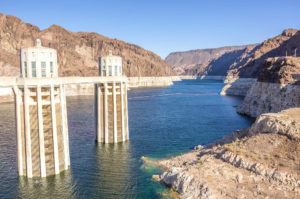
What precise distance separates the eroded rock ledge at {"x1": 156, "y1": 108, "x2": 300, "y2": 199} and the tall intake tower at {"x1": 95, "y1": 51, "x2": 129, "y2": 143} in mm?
14902

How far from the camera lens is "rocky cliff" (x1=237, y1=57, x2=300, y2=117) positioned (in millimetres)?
49906

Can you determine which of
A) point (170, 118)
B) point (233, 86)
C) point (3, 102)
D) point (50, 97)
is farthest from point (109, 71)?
point (233, 86)

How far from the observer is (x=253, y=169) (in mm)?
20953

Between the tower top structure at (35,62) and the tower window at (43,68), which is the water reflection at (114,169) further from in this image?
the tower top structure at (35,62)

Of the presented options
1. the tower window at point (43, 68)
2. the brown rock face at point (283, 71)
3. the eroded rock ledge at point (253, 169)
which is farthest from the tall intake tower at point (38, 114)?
the brown rock face at point (283, 71)

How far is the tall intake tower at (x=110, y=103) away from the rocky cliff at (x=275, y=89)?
101 ft

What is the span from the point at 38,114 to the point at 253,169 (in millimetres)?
19599

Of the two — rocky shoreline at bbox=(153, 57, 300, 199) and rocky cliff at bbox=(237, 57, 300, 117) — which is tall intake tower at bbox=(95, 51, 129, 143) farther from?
rocky cliff at bbox=(237, 57, 300, 117)

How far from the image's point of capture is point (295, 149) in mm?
21469

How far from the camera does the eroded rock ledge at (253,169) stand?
63.1 feet

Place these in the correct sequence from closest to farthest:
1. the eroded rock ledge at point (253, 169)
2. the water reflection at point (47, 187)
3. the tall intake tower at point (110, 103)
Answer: the eroded rock ledge at point (253, 169)
the water reflection at point (47, 187)
the tall intake tower at point (110, 103)

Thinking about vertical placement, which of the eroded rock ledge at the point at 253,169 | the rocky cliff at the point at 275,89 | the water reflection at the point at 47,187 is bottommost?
the water reflection at the point at 47,187

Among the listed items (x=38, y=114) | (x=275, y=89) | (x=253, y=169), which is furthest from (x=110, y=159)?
(x=275, y=89)

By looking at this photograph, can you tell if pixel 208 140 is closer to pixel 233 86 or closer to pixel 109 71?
pixel 109 71
